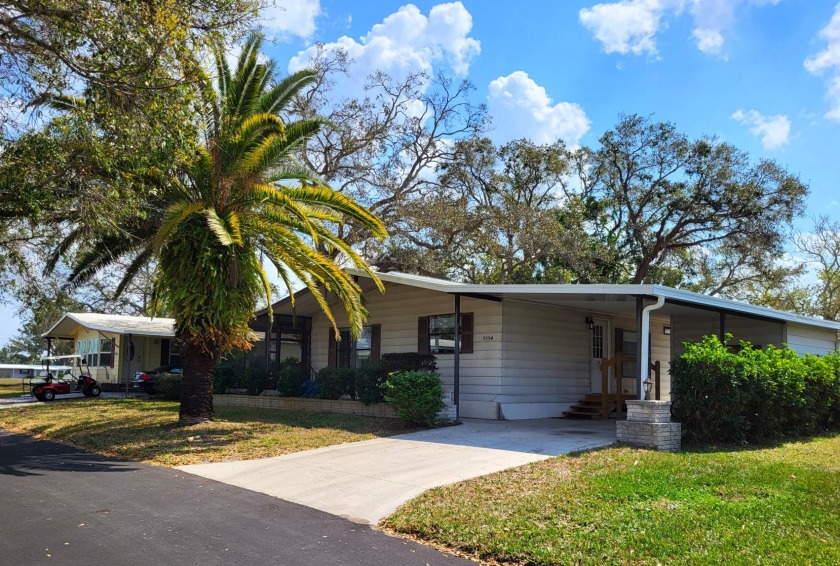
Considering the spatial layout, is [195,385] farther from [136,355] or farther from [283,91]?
[136,355]

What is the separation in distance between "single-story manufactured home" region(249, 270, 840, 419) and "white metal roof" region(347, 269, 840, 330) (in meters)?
0.03

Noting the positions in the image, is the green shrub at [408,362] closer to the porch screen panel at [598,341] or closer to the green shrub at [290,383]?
the green shrub at [290,383]

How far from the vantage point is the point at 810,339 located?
57.1ft

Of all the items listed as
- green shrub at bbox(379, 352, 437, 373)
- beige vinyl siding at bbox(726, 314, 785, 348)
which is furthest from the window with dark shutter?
beige vinyl siding at bbox(726, 314, 785, 348)

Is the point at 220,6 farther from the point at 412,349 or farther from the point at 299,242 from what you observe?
the point at 412,349

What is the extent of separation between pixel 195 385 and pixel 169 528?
772 cm

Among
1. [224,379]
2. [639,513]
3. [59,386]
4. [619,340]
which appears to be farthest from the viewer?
[59,386]

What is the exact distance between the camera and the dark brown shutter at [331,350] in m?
19.3

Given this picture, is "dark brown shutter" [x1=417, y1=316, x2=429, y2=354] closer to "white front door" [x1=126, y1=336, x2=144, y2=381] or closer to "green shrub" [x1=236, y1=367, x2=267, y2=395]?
"green shrub" [x1=236, y1=367, x2=267, y2=395]

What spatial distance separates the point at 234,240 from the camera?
11578 millimetres

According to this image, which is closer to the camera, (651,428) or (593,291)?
(651,428)

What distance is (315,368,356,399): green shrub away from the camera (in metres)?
16.3

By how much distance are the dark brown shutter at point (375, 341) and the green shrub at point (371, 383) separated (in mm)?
2759

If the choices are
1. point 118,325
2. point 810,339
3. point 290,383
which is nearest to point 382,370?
point 290,383
